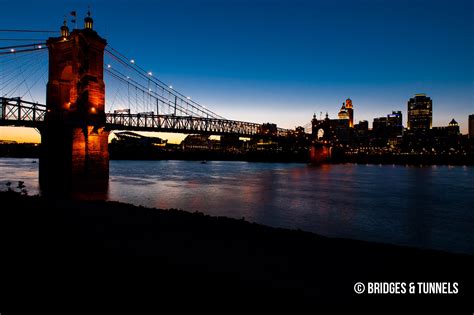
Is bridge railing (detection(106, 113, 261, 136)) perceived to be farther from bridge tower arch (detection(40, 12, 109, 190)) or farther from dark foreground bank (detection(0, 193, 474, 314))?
dark foreground bank (detection(0, 193, 474, 314))

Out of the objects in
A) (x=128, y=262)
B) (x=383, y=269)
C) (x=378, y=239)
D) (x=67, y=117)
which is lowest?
(x=378, y=239)

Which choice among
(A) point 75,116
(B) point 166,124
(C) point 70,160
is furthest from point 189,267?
(B) point 166,124

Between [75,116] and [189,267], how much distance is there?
97.0ft

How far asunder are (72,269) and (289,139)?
333 ft

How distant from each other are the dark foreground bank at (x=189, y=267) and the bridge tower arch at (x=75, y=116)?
2220cm

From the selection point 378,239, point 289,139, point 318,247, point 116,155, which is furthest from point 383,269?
point 116,155

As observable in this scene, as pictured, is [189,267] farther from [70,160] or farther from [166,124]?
[166,124]

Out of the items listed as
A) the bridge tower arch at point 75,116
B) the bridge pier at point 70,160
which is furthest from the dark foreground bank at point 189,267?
the bridge tower arch at point 75,116

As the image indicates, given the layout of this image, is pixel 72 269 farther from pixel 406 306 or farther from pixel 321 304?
pixel 406 306

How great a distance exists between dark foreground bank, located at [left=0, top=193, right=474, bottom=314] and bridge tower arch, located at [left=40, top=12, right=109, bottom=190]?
22199mm

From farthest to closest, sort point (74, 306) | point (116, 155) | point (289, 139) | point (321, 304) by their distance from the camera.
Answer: point (116, 155) < point (289, 139) < point (321, 304) < point (74, 306)

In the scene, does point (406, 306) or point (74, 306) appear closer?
point (74, 306)

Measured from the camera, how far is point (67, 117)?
31188 mm

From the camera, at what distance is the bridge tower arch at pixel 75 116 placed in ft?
102
